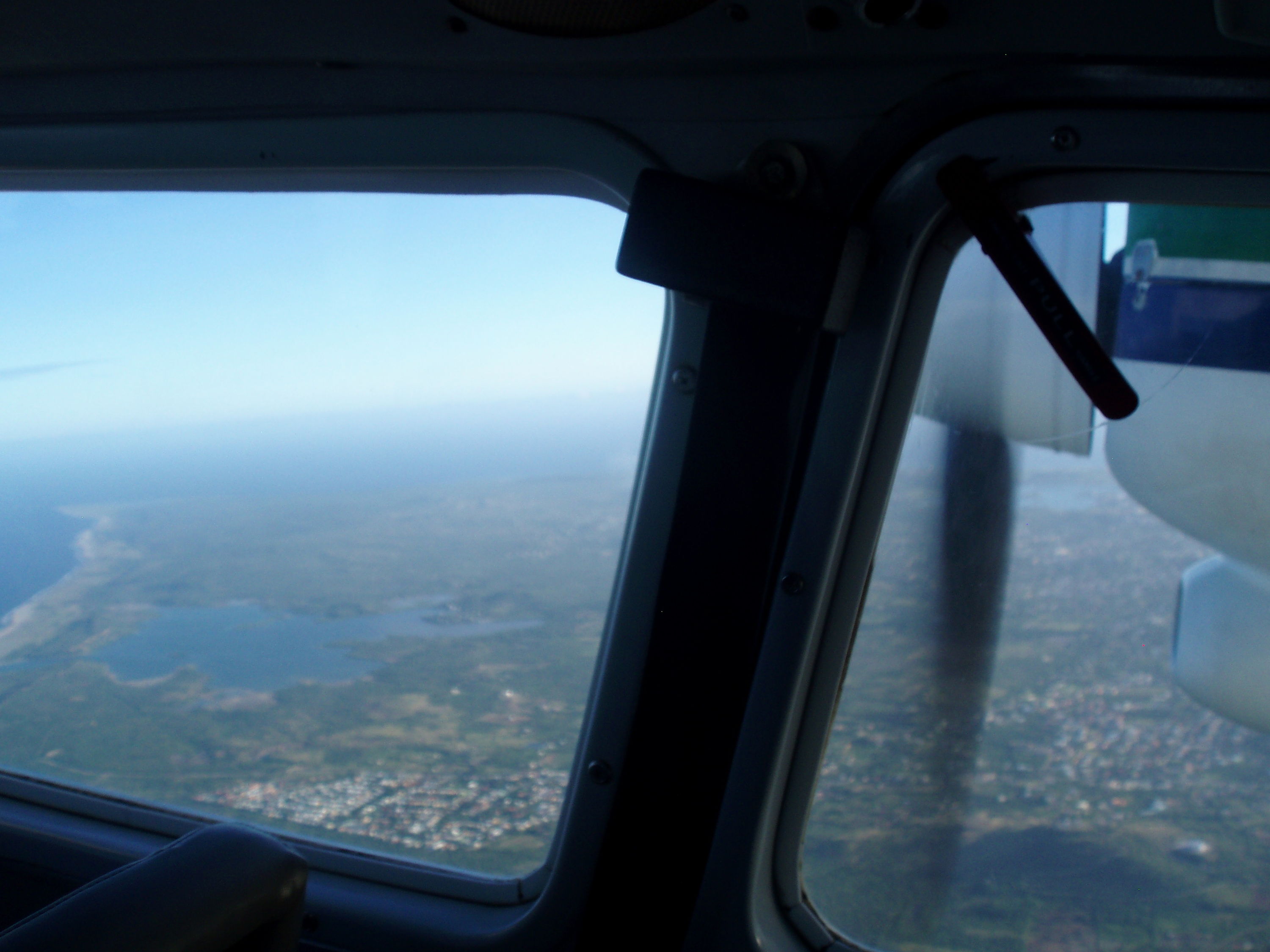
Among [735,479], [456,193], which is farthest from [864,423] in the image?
[456,193]

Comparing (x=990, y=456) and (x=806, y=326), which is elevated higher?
(x=806, y=326)

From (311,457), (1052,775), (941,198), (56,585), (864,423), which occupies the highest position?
(941,198)

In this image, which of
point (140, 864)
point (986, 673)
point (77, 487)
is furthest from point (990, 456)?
point (77, 487)

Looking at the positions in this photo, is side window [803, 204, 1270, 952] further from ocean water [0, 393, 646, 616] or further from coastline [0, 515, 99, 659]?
coastline [0, 515, 99, 659]

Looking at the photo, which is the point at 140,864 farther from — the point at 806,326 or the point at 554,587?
the point at 806,326

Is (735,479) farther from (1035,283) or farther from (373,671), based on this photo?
(373,671)

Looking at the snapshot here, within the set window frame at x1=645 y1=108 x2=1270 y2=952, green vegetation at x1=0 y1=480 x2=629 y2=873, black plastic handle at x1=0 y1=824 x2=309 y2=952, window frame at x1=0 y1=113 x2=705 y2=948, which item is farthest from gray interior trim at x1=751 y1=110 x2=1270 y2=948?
black plastic handle at x1=0 y1=824 x2=309 y2=952

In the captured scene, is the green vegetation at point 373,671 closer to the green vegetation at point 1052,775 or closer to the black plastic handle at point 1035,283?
the green vegetation at point 1052,775
